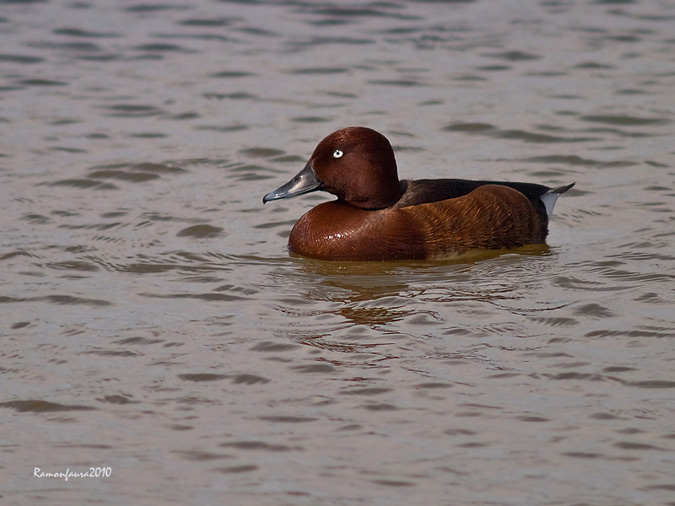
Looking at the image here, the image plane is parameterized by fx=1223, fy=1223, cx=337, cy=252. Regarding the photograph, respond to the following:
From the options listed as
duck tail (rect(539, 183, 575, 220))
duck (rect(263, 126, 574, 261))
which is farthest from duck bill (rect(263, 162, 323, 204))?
duck tail (rect(539, 183, 575, 220))

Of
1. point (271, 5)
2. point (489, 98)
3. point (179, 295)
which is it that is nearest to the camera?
point (179, 295)

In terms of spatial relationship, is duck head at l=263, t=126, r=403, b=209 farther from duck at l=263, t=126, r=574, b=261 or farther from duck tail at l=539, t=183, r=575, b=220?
duck tail at l=539, t=183, r=575, b=220

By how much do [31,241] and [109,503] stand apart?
3885 millimetres

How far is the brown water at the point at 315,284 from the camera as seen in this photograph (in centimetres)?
464

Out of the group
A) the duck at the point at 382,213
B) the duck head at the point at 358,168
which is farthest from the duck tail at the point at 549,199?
the duck head at the point at 358,168

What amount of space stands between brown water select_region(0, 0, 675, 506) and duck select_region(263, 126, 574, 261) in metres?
0.13

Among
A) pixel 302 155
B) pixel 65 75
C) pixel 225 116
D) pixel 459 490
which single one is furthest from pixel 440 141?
pixel 459 490

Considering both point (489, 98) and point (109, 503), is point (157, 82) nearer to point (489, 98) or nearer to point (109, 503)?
point (489, 98)

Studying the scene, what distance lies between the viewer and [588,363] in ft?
Answer: 18.5

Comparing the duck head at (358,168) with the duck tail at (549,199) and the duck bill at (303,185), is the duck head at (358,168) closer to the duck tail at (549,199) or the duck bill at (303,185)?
the duck bill at (303,185)

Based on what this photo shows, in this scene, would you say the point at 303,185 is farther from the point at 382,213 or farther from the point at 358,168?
the point at 382,213

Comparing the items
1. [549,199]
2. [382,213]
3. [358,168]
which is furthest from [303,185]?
[549,199]

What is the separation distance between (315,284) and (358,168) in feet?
3.03

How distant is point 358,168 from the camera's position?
759 centimetres
